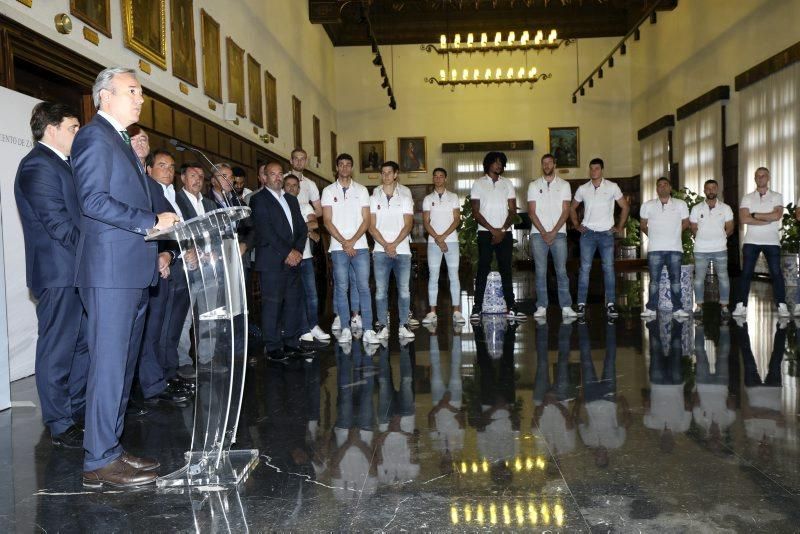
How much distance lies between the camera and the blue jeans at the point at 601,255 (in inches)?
285

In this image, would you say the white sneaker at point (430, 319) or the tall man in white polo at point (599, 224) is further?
the tall man in white polo at point (599, 224)

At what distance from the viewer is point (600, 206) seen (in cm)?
728

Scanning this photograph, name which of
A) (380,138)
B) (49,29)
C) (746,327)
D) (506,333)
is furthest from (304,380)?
(380,138)

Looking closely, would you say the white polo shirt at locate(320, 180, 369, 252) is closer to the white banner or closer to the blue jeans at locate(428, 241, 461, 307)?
the blue jeans at locate(428, 241, 461, 307)

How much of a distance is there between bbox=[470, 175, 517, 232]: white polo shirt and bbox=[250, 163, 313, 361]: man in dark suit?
8.47 feet

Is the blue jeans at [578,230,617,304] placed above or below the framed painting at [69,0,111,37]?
below

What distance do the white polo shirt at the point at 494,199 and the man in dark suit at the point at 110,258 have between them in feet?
16.0

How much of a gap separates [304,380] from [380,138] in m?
17.6

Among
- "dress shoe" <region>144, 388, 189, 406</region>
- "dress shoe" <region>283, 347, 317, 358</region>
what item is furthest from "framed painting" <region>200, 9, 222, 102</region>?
"dress shoe" <region>144, 388, 189, 406</region>

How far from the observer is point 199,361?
2.66 meters

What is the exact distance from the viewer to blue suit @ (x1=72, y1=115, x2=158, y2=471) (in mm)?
2631

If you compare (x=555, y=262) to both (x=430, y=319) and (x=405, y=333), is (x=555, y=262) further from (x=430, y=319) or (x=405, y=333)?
(x=405, y=333)

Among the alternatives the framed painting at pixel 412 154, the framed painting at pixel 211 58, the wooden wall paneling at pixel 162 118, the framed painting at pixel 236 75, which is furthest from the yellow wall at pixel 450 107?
the wooden wall paneling at pixel 162 118

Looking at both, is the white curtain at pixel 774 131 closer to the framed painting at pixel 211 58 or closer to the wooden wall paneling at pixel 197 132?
the framed painting at pixel 211 58
